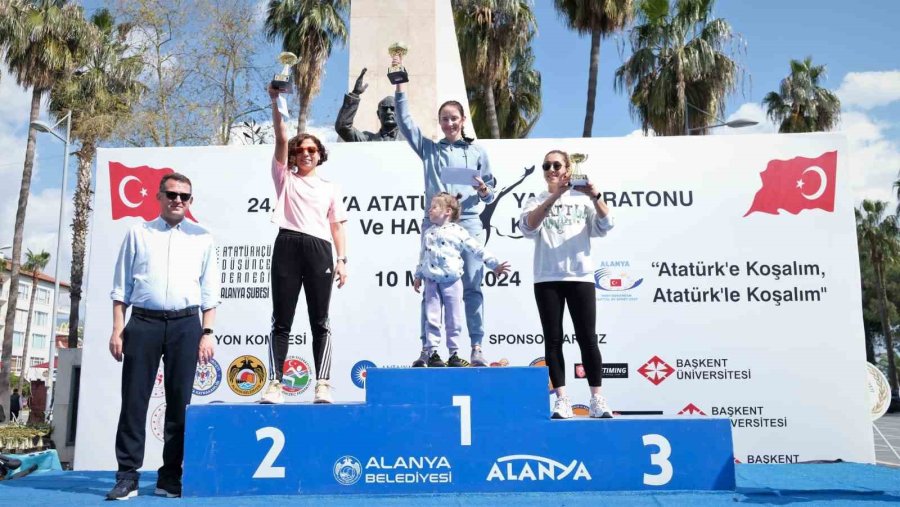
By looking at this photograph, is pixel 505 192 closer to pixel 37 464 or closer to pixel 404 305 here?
pixel 404 305

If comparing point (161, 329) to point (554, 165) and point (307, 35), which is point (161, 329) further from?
point (307, 35)

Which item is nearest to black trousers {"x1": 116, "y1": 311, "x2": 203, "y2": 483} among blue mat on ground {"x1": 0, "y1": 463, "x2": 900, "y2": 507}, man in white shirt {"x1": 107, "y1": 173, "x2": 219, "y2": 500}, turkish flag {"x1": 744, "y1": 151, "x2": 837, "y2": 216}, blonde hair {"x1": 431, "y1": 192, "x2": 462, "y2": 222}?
man in white shirt {"x1": 107, "y1": 173, "x2": 219, "y2": 500}

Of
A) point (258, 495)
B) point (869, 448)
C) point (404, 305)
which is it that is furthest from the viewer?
point (404, 305)

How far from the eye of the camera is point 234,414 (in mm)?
3713

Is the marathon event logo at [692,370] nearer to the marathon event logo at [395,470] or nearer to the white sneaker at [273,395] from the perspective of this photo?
the marathon event logo at [395,470]

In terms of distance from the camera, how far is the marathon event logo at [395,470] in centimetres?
370

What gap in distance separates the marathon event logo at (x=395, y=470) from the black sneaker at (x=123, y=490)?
1.06 meters

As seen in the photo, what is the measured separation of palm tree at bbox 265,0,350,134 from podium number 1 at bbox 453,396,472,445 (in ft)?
45.8

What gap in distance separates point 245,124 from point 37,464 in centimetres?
1127

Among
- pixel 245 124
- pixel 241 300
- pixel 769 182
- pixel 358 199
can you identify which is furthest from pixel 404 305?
pixel 245 124

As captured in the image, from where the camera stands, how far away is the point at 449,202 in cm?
450

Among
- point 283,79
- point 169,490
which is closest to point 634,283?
point 283,79

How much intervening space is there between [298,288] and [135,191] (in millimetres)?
3665

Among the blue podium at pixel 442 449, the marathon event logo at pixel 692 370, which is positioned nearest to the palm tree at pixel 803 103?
the marathon event logo at pixel 692 370
